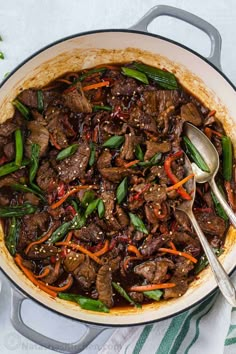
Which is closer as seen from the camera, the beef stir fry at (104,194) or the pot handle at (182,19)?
the pot handle at (182,19)

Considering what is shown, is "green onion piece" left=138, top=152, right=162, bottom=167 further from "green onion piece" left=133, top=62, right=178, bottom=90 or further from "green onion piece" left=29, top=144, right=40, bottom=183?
"green onion piece" left=29, top=144, right=40, bottom=183

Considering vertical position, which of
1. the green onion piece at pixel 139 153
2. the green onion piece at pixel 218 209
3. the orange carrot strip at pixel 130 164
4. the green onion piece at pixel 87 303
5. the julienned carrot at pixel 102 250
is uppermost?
the green onion piece at pixel 139 153

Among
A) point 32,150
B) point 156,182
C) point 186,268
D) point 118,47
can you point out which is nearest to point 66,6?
point 118,47

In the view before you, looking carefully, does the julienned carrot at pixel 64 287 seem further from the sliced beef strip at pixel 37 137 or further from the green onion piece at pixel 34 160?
the sliced beef strip at pixel 37 137

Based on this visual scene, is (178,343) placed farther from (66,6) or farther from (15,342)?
(66,6)

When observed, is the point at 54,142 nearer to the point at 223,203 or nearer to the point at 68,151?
the point at 68,151

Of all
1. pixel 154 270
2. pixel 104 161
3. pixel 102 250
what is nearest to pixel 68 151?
pixel 104 161

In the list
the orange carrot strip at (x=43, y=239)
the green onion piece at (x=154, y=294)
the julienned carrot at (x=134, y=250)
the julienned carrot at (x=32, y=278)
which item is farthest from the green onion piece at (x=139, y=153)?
the julienned carrot at (x=32, y=278)

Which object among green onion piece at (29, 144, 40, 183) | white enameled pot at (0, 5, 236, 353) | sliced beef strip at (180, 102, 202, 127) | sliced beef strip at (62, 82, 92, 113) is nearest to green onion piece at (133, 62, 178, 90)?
white enameled pot at (0, 5, 236, 353)
